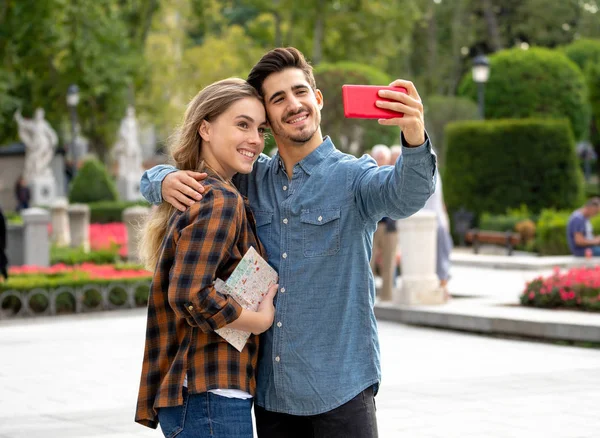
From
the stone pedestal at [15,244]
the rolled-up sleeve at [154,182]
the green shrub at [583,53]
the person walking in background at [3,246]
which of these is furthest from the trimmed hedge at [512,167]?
the rolled-up sleeve at [154,182]

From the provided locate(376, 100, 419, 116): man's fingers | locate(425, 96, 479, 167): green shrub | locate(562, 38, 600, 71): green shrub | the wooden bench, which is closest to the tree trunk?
locate(562, 38, 600, 71): green shrub

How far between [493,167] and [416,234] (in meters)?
13.6

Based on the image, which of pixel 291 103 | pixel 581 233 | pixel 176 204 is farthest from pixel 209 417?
pixel 581 233

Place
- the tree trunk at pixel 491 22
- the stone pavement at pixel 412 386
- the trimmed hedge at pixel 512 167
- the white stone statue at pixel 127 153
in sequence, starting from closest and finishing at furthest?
the stone pavement at pixel 412 386 → the trimmed hedge at pixel 512 167 → the white stone statue at pixel 127 153 → the tree trunk at pixel 491 22

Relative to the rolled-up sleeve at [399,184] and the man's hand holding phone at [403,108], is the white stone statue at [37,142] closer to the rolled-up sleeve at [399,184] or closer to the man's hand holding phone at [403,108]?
the rolled-up sleeve at [399,184]

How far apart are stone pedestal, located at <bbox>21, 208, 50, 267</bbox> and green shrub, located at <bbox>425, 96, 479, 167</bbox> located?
19.0 meters

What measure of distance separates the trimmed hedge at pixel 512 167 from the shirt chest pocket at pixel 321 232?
2226 cm

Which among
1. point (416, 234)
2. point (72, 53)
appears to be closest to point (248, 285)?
point (416, 234)

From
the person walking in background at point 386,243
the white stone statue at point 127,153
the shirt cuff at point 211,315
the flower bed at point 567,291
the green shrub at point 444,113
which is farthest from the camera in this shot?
the white stone statue at point 127,153

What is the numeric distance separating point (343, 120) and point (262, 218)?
23081 mm

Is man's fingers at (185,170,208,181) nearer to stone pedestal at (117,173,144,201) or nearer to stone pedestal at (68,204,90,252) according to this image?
stone pedestal at (68,204,90,252)

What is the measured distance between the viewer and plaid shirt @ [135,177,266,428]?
325cm

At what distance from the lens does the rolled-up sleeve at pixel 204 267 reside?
3236 mm

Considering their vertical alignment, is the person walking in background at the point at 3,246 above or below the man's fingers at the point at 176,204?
below
